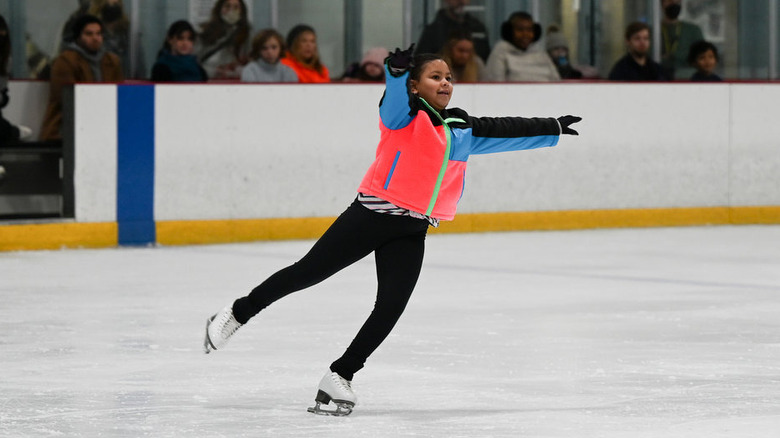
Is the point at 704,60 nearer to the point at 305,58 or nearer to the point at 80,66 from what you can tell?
the point at 305,58

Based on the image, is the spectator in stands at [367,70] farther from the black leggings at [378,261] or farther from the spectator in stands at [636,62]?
the black leggings at [378,261]

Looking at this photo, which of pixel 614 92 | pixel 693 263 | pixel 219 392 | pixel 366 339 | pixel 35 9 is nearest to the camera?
pixel 366 339

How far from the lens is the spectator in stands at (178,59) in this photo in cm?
986

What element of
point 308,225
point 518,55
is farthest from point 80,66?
point 518,55

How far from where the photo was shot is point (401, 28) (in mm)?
10906

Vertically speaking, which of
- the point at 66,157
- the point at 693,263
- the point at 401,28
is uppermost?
the point at 401,28

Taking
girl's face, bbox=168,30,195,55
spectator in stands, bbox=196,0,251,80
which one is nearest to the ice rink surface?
girl's face, bbox=168,30,195,55

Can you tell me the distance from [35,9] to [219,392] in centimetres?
593

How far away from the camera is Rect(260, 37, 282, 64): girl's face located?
10.1 meters

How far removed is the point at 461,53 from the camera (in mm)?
10742

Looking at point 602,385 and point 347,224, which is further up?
point 347,224

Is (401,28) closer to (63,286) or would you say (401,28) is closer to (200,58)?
(200,58)

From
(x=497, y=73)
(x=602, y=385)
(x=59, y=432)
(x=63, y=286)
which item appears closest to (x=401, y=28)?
(x=497, y=73)

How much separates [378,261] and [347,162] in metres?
5.79
